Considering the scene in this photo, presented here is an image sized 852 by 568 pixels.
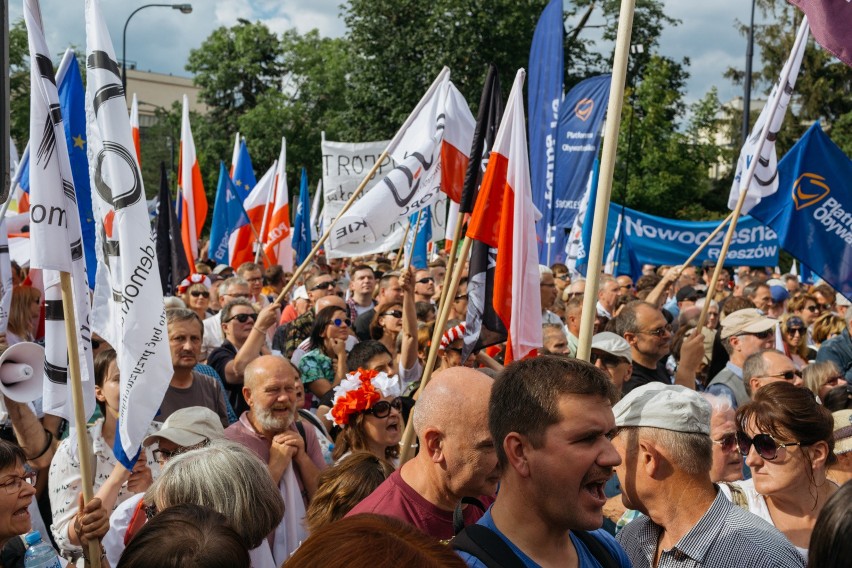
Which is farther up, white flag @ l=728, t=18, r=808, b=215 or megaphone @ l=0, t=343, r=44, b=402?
white flag @ l=728, t=18, r=808, b=215

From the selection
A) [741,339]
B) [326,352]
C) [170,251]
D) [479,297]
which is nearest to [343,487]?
[479,297]

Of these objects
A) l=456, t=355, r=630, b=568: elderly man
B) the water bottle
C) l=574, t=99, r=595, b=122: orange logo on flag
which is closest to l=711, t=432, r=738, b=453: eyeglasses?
l=456, t=355, r=630, b=568: elderly man

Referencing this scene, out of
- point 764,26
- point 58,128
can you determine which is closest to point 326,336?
point 58,128

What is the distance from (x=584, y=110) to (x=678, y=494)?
8281mm

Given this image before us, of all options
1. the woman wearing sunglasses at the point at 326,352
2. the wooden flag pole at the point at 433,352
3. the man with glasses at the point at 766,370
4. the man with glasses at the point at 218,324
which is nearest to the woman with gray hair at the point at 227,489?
the wooden flag pole at the point at 433,352

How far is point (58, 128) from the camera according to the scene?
4430 mm

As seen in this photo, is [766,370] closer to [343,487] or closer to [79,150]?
[343,487]

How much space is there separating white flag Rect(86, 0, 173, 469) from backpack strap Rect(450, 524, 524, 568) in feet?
6.69

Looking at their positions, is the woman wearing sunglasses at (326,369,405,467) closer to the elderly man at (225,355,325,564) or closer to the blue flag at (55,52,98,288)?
the elderly man at (225,355,325,564)

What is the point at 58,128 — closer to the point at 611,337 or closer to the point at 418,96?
the point at 611,337

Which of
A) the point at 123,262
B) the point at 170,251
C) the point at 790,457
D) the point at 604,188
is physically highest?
the point at 604,188

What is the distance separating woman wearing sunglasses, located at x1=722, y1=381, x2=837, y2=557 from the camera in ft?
12.2

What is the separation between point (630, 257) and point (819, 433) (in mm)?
11039

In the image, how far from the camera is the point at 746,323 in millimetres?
6891
